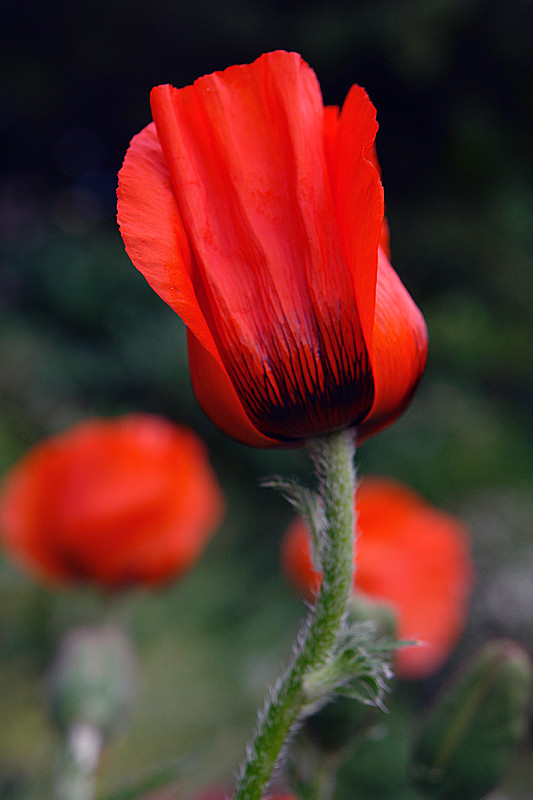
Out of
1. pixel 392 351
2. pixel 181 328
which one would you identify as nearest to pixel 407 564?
pixel 392 351

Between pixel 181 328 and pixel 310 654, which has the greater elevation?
pixel 310 654

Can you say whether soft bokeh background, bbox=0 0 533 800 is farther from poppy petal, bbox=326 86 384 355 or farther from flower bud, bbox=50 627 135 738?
poppy petal, bbox=326 86 384 355

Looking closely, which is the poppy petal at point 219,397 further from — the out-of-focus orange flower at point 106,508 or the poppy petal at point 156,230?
the out-of-focus orange flower at point 106,508

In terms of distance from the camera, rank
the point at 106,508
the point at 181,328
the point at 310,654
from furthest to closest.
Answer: the point at 181,328 → the point at 106,508 → the point at 310,654

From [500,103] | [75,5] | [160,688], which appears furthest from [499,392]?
[75,5]

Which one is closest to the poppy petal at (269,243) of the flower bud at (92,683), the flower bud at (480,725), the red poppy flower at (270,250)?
the red poppy flower at (270,250)

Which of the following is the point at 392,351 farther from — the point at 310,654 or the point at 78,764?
the point at 78,764

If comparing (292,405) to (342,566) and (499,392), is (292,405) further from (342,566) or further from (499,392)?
(499,392)
